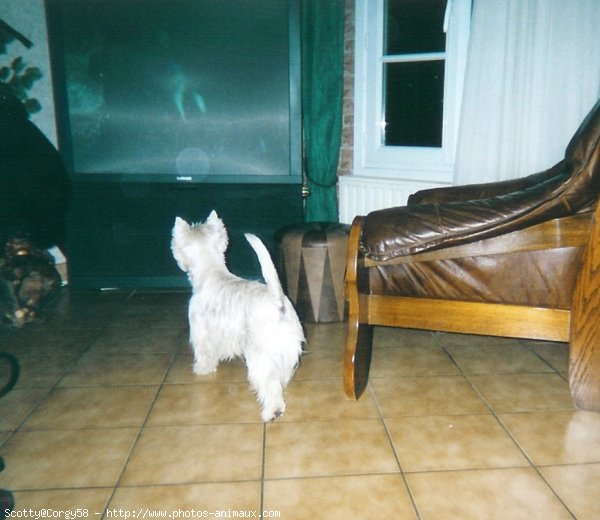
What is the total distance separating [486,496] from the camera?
4.59ft

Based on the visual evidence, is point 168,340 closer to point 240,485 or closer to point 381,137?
point 240,485

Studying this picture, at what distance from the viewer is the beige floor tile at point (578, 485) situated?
134 cm

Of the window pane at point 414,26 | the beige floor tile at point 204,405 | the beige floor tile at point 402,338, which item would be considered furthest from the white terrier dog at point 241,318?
the window pane at point 414,26

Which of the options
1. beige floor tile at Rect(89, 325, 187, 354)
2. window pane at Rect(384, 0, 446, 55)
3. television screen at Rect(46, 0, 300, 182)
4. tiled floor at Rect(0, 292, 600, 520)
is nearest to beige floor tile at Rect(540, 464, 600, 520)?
tiled floor at Rect(0, 292, 600, 520)

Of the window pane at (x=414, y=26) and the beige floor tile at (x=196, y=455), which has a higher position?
the window pane at (x=414, y=26)

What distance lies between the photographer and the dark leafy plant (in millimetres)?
3233

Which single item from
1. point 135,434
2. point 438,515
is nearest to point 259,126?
Answer: point 135,434

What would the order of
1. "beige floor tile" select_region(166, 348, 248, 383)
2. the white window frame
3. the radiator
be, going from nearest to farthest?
1. "beige floor tile" select_region(166, 348, 248, 383)
2. the white window frame
3. the radiator

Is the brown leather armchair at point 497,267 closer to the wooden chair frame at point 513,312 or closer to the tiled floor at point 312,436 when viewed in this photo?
the wooden chair frame at point 513,312

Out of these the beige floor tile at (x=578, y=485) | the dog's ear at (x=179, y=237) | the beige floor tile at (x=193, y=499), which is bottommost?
the beige floor tile at (x=193, y=499)

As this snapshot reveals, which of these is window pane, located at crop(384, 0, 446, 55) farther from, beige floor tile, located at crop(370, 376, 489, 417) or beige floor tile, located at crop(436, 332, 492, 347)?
beige floor tile, located at crop(370, 376, 489, 417)

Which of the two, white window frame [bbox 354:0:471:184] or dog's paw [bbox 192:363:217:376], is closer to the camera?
dog's paw [bbox 192:363:217:376]

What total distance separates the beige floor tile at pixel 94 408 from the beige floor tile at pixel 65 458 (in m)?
0.05

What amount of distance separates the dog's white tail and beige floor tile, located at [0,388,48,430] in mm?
1067
